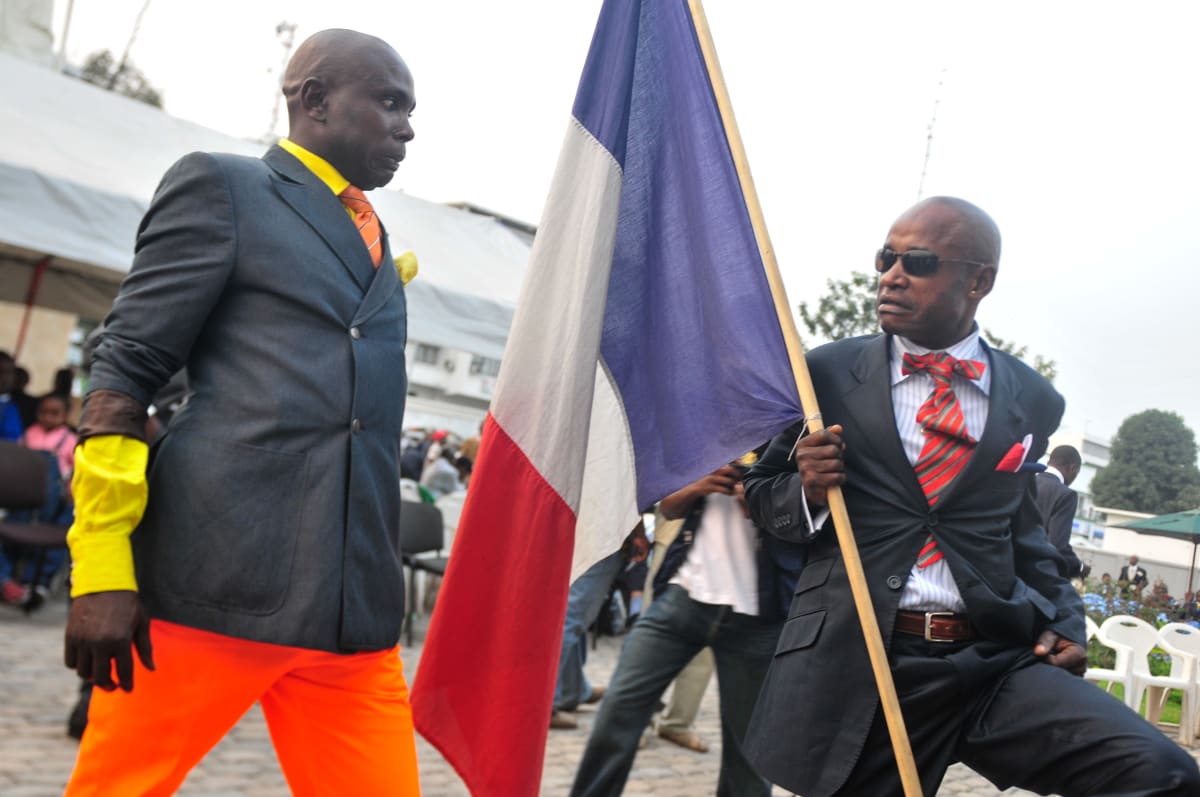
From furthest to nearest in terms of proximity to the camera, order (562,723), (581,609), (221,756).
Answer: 1. (562,723)
2. (581,609)
3. (221,756)

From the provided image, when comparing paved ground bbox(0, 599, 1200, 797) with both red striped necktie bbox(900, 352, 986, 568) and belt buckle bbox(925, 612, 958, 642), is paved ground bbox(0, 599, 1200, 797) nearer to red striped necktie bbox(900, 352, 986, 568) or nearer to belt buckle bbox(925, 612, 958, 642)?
belt buckle bbox(925, 612, 958, 642)

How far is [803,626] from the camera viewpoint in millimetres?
2891

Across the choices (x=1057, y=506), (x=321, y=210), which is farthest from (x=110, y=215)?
(x=1057, y=506)

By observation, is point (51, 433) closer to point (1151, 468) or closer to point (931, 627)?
point (1151, 468)

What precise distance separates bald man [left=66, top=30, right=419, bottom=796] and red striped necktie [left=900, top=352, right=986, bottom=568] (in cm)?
133

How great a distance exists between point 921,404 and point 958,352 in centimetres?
20

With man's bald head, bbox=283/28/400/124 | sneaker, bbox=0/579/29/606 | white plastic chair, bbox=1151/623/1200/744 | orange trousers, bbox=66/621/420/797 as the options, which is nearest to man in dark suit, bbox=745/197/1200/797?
orange trousers, bbox=66/621/420/797

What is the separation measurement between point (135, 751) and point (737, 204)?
6.47ft

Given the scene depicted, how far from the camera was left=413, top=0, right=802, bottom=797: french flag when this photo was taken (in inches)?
113

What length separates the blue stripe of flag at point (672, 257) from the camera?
3.08m

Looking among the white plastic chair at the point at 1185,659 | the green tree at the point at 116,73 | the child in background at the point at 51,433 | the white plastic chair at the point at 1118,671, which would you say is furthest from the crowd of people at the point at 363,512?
the green tree at the point at 116,73

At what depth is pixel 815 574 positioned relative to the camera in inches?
116

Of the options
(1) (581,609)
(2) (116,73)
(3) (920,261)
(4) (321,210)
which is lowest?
(1) (581,609)

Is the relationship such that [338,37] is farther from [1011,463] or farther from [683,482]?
[1011,463]
